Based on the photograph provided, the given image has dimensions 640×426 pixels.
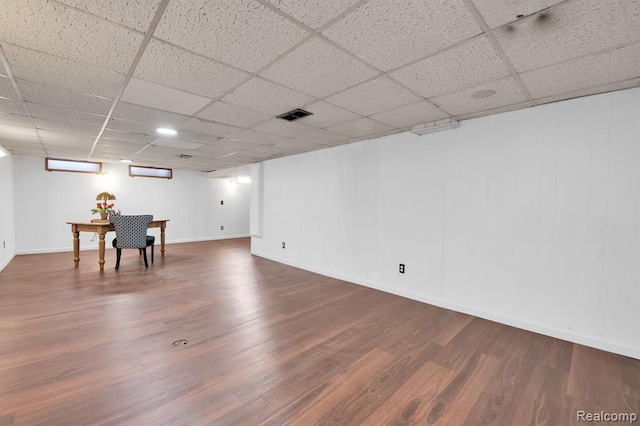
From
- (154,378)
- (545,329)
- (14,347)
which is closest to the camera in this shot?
(154,378)

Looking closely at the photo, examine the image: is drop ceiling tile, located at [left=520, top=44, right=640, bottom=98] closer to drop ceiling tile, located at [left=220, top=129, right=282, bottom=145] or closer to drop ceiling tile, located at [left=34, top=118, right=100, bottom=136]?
drop ceiling tile, located at [left=220, top=129, right=282, bottom=145]

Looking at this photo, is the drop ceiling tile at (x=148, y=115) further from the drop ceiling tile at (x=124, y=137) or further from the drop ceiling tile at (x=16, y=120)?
the drop ceiling tile at (x=16, y=120)

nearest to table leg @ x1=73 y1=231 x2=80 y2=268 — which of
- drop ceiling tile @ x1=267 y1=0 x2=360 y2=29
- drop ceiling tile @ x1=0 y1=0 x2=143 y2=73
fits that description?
drop ceiling tile @ x1=0 y1=0 x2=143 y2=73

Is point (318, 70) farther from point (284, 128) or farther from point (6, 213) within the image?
point (6, 213)

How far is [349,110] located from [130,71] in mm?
1919

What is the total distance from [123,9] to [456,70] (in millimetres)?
2091

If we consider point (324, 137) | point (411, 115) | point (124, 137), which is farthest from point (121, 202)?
point (411, 115)

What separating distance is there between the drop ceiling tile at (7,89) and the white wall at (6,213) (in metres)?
3.45

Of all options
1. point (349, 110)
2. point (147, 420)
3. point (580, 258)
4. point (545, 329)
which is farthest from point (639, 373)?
point (147, 420)

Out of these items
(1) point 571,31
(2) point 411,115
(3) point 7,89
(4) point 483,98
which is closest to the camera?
(1) point 571,31

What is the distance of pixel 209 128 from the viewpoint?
3.55m

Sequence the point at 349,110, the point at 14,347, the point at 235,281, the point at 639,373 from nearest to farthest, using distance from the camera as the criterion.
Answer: the point at 639,373, the point at 14,347, the point at 349,110, the point at 235,281

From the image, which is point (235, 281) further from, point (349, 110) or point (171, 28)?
point (171, 28)

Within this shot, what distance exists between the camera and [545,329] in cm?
261
